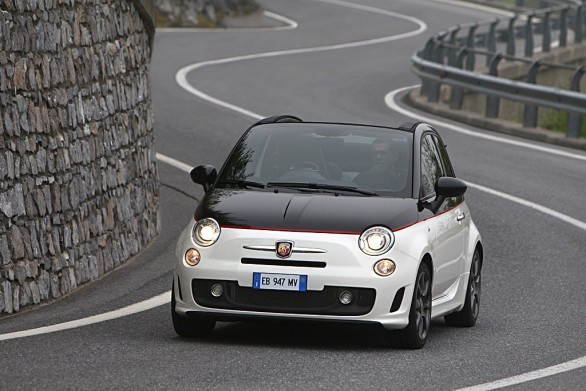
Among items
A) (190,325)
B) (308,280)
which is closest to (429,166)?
(308,280)

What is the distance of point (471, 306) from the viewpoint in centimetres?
1145

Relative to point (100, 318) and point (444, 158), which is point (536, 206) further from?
point (100, 318)

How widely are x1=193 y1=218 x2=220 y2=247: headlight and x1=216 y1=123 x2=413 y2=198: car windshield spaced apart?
0.67m

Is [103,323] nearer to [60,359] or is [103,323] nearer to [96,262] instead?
[60,359]

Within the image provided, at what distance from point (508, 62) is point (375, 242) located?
23.5 m

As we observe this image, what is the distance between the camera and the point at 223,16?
4269 cm

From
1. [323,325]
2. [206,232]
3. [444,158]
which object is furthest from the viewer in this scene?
[444,158]

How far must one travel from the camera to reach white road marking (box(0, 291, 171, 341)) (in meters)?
10.3

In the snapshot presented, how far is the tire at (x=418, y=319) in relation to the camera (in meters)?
9.92

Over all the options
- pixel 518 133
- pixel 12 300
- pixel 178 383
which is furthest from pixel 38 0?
pixel 518 133

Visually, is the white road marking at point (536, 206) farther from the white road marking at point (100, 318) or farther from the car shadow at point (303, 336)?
the white road marking at point (100, 318)

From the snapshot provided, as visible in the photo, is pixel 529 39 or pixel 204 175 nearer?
pixel 204 175

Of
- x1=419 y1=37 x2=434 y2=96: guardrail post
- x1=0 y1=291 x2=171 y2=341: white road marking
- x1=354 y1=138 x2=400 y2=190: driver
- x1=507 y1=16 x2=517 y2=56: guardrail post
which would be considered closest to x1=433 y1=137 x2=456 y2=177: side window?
x1=354 y1=138 x2=400 y2=190: driver

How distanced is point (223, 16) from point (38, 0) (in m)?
30.8
